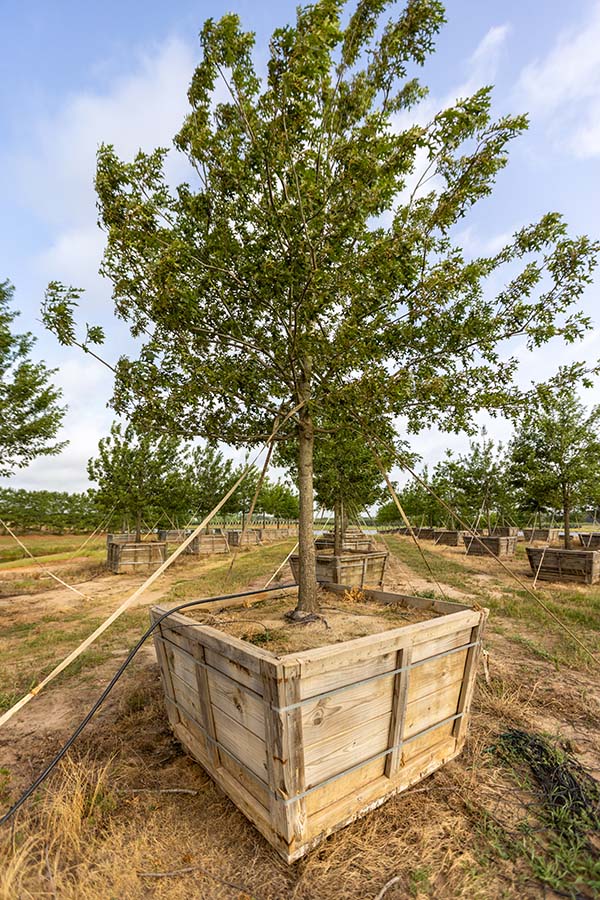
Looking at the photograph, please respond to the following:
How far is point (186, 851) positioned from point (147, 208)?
19.6ft

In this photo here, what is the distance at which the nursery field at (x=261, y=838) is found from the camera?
2736 millimetres

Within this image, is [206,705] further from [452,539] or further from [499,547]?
[452,539]

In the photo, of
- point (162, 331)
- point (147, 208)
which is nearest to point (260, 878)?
point (162, 331)

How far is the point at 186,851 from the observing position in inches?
119

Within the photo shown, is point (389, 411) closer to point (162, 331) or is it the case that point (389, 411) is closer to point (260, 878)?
point (162, 331)

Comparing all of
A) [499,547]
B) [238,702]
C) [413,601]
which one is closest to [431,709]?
[413,601]

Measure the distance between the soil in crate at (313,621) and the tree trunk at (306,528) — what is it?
259mm

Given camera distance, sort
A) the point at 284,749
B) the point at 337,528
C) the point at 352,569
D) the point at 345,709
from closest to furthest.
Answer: the point at 284,749
the point at 345,709
the point at 352,569
the point at 337,528

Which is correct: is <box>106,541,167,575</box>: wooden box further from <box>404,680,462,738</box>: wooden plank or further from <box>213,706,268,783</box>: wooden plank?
<box>404,680,462,738</box>: wooden plank

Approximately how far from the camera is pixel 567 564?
47.9ft

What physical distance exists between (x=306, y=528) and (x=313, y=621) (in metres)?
1.11

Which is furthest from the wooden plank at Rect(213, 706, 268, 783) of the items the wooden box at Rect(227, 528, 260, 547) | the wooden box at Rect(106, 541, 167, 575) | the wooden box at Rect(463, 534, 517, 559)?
the wooden box at Rect(227, 528, 260, 547)

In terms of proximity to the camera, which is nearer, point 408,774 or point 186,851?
point 186,851

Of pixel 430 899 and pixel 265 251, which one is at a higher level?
pixel 265 251
